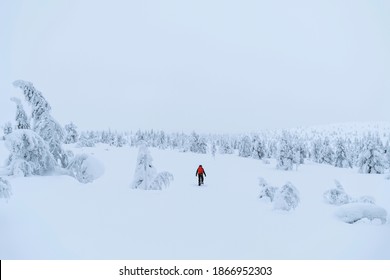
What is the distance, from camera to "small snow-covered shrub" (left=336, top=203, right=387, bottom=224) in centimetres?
1132

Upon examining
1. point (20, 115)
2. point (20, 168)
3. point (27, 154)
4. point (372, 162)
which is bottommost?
point (20, 168)

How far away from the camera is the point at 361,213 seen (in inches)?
450

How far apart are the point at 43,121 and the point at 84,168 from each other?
3756 millimetres

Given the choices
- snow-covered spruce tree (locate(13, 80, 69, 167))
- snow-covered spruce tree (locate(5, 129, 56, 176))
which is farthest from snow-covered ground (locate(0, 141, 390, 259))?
snow-covered spruce tree (locate(13, 80, 69, 167))

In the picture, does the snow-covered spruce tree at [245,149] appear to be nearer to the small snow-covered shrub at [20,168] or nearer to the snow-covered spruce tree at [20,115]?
the snow-covered spruce tree at [20,115]

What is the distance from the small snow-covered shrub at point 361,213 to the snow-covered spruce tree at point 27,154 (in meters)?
14.8

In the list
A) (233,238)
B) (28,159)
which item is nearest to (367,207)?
(233,238)

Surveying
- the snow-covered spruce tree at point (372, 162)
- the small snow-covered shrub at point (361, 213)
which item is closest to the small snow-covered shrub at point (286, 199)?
the small snow-covered shrub at point (361, 213)

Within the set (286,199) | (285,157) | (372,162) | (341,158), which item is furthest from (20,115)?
(341,158)

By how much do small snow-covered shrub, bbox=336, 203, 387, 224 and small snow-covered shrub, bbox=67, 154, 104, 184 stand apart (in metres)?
12.7

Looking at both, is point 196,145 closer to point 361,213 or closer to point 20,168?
point 20,168

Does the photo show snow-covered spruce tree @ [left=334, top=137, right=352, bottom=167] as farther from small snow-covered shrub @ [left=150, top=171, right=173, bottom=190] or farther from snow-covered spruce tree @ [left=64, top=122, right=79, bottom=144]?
snow-covered spruce tree @ [left=64, top=122, right=79, bottom=144]

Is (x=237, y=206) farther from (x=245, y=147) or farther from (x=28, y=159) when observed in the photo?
(x=245, y=147)

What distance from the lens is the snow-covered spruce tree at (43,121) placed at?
17.6m
